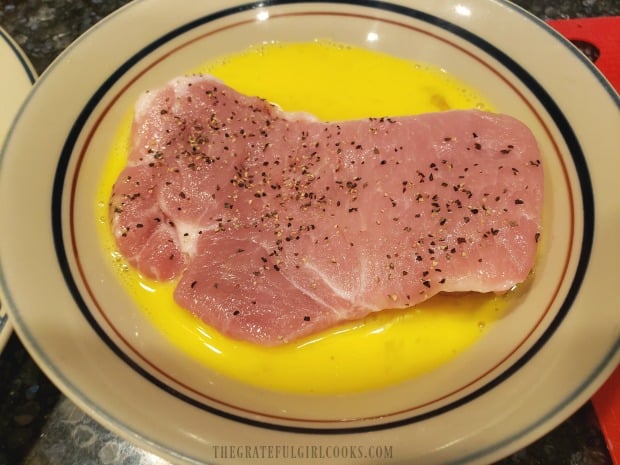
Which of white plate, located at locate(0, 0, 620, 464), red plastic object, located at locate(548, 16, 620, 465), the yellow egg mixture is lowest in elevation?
the yellow egg mixture

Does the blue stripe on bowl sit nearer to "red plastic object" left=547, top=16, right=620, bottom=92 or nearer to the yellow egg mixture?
the yellow egg mixture

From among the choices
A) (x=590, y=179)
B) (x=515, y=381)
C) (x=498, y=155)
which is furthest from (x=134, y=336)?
(x=590, y=179)

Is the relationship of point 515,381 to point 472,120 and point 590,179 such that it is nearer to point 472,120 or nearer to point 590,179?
point 590,179

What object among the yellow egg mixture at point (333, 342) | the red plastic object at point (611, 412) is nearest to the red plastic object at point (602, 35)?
the yellow egg mixture at point (333, 342)

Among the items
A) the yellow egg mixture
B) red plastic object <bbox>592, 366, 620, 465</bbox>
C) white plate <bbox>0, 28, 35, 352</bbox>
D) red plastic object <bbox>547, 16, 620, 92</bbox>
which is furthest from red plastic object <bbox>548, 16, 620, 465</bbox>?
white plate <bbox>0, 28, 35, 352</bbox>

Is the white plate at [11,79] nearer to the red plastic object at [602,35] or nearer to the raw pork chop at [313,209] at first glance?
the raw pork chop at [313,209]
